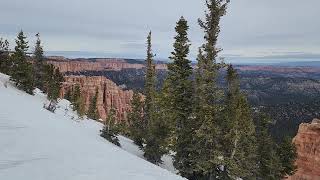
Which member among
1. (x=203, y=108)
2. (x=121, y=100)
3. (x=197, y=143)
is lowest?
(x=121, y=100)

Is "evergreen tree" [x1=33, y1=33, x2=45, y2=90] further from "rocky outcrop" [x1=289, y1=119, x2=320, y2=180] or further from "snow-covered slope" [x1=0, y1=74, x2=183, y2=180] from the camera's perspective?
"snow-covered slope" [x1=0, y1=74, x2=183, y2=180]

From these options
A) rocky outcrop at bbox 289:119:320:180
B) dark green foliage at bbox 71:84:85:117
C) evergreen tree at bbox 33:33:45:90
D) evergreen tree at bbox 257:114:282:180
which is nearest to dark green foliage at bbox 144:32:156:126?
dark green foliage at bbox 71:84:85:117

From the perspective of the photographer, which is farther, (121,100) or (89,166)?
(121,100)

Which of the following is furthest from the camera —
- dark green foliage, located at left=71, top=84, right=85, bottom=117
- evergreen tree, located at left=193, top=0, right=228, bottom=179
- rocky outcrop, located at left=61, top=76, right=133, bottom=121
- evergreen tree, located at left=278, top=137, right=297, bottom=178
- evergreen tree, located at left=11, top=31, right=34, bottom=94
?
rocky outcrop, located at left=61, top=76, right=133, bottom=121

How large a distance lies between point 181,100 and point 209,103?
225 centimetres

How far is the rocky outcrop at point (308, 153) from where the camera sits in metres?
68.6

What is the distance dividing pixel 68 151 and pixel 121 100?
145609 mm

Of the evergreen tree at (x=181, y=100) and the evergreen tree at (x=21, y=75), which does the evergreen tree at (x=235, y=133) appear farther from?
the evergreen tree at (x=21, y=75)

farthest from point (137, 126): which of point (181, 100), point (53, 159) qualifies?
point (53, 159)

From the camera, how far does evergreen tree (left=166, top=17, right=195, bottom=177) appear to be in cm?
2959

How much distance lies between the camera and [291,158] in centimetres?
4788

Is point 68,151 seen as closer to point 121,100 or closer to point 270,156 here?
point 270,156

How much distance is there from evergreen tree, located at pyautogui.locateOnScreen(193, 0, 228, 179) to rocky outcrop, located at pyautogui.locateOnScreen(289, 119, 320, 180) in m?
43.4

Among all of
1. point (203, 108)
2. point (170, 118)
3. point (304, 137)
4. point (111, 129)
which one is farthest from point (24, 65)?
point (304, 137)
